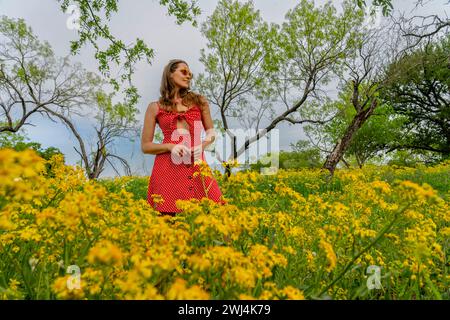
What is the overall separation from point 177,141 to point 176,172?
1.24 ft

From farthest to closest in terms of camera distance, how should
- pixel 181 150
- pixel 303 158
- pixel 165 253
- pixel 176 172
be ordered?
pixel 303 158 → pixel 176 172 → pixel 181 150 → pixel 165 253

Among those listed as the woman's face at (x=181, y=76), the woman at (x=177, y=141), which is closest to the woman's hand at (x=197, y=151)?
the woman at (x=177, y=141)

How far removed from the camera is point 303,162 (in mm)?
57875

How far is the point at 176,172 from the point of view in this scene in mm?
4207

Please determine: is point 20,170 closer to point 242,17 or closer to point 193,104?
point 193,104

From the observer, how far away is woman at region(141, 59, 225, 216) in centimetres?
412

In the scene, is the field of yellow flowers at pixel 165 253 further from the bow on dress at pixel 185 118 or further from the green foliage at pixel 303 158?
the green foliage at pixel 303 158

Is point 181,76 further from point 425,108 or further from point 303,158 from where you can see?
point 303,158

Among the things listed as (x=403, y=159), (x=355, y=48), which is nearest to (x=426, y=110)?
(x=403, y=159)

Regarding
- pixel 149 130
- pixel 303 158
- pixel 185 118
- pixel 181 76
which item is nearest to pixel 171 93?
pixel 181 76

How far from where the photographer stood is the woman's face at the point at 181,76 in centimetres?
457

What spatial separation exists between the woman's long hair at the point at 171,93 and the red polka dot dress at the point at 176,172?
0.09m

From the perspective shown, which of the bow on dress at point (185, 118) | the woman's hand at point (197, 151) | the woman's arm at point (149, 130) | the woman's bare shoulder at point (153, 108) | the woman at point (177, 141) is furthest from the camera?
the woman's bare shoulder at point (153, 108)
